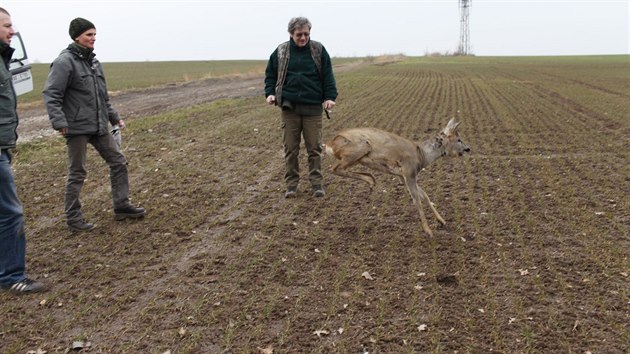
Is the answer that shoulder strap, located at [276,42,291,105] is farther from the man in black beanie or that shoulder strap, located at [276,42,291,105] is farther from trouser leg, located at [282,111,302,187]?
the man in black beanie

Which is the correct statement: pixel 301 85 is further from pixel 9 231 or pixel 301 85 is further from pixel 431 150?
pixel 9 231

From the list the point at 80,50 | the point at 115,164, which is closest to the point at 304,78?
the point at 115,164

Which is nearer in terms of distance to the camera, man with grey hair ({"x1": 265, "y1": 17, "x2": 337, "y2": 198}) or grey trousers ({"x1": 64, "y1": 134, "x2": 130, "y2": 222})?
→ grey trousers ({"x1": 64, "y1": 134, "x2": 130, "y2": 222})

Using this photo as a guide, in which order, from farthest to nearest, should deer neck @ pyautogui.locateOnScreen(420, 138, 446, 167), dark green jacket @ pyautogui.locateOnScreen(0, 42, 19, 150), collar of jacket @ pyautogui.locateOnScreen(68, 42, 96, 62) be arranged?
deer neck @ pyautogui.locateOnScreen(420, 138, 446, 167)
collar of jacket @ pyautogui.locateOnScreen(68, 42, 96, 62)
dark green jacket @ pyautogui.locateOnScreen(0, 42, 19, 150)

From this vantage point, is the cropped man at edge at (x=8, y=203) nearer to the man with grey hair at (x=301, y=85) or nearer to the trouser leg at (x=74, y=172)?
the trouser leg at (x=74, y=172)

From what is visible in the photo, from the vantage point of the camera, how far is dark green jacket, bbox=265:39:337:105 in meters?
7.18

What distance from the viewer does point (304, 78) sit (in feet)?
23.6

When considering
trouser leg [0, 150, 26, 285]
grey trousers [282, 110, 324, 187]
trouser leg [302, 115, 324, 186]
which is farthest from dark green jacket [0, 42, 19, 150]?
trouser leg [302, 115, 324, 186]

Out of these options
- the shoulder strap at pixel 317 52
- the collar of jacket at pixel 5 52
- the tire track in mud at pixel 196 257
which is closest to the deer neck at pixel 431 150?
the shoulder strap at pixel 317 52

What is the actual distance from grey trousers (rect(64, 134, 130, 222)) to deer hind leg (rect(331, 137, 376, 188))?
2.70 meters

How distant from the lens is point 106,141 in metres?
6.29

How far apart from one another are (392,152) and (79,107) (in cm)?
371

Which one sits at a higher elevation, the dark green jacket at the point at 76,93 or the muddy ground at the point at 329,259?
the dark green jacket at the point at 76,93

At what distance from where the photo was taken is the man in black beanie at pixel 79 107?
Result: 224 inches
